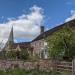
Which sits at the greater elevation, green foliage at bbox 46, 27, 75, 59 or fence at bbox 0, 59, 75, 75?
green foliage at bbox 46, 27, 75, 59

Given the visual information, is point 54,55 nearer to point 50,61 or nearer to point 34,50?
point 50,61

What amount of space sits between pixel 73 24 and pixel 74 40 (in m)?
23.9

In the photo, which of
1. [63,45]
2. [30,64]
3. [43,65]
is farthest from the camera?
[63,45]

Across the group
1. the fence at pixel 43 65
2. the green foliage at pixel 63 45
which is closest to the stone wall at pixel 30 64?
the fence at pixel 43 65

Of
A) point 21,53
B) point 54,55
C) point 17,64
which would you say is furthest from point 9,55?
point 17,64

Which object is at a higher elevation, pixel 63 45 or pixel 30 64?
pixel 63 45

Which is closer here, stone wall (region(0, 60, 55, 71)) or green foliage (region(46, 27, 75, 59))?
stone wall (region(0, 60, 55, 71))

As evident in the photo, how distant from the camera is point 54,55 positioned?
37.8 meters

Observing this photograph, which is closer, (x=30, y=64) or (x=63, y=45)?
(x=30, y=64)

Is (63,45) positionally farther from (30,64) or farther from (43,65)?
(43,65)

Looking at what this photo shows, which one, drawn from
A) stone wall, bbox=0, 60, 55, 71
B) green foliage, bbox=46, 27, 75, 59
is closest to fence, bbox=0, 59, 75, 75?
stone wall, bbox=0, 60, 55, 71

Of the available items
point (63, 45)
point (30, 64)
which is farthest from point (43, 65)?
point (63, 45)

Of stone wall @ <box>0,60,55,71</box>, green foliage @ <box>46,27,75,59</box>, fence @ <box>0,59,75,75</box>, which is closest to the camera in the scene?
fence @ <box>0,59,75,75</box>

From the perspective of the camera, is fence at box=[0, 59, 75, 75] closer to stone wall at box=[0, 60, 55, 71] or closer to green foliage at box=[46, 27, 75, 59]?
stone wall at box=[0, 60, 55, 71]
